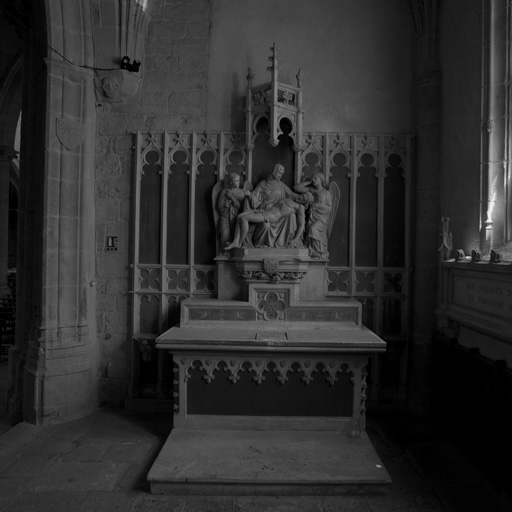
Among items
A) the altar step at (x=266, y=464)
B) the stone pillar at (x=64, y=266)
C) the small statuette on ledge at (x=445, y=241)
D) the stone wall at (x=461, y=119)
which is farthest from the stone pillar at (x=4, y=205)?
the small statuette on ledge at (x=445, y=241)

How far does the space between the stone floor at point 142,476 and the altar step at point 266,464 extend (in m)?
0.08

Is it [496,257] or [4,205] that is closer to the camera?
[496,257]

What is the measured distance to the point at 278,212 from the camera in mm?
5734

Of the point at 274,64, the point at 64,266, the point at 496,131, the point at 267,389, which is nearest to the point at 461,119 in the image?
the point at 496,131

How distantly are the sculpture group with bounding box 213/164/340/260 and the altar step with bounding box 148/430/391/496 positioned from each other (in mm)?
2268

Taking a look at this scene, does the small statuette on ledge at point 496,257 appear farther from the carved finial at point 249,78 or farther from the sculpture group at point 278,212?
the carved finial at point 249,78

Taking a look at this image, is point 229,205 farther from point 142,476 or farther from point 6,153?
point 6,153

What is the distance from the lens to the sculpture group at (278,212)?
5723mm

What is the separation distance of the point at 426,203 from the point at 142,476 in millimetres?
4541

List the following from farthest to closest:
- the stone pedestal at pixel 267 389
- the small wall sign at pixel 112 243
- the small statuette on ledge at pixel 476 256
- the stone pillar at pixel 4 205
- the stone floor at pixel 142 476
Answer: the stone pillar at pixel 4 205 < the small wall sign at pixel 112 243 < the stone pedestal at pixel 267 389 < the small statuette on ledge at pixel 476 256 < the stone floor at pixel 142 476

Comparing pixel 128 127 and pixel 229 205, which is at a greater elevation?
pixel 128 127

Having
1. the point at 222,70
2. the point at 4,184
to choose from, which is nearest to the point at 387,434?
the point at 222,70

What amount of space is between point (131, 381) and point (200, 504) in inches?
105

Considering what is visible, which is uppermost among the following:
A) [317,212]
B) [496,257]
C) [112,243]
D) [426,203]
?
[426,203]
